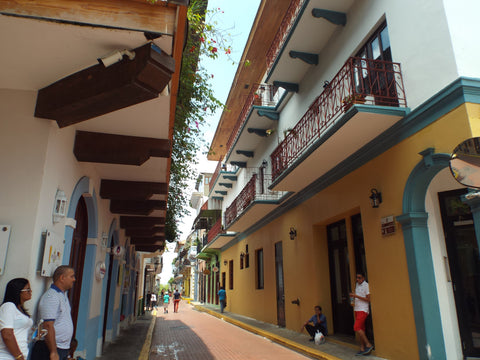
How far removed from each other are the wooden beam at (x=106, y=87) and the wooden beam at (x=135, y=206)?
4.89 meters

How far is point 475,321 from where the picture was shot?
5855 mm

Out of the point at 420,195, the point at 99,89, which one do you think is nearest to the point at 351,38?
the point at 420,195

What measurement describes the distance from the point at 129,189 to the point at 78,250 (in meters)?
1.55

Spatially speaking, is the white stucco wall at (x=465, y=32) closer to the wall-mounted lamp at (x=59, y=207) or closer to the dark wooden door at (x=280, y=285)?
the wall-mounted lamp at (x=59, y=207)

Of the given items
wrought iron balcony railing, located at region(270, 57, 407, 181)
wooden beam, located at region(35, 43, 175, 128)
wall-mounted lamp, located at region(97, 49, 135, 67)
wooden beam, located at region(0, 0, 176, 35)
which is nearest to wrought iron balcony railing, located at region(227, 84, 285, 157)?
wrought iron balcony railing, located at region(270, 57, 407, 181)

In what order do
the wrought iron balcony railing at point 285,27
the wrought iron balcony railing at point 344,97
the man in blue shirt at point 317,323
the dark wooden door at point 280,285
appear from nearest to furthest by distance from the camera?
the wrought iron balcony railing at point 344,97
the man in blue shirt at point 317,323
the wrought iron balcony railing at point 285,27
the dark wooden door at point 280,285

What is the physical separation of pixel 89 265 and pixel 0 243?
3.56 m

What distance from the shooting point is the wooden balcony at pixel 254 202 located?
12820 mm

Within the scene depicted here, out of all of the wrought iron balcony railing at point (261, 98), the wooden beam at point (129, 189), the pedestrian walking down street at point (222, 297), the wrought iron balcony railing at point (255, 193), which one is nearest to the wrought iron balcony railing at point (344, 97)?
the wrought iron balcony railing at point (255, 193)

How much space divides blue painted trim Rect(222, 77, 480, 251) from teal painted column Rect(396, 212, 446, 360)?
5.12 feet

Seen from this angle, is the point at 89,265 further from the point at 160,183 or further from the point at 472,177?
the point at 472,177

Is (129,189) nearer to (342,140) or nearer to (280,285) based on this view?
(342,140)

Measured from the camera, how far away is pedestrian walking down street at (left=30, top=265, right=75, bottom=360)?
352 centimetres

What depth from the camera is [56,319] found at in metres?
3.77
